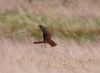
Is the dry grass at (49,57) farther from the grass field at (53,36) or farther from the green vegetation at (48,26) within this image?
the green vegetation at (48,26)

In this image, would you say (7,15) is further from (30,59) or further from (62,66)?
(62,66)

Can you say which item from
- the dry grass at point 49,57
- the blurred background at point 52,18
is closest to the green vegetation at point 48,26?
the blurred background at point 52,18

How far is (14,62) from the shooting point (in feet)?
14.7

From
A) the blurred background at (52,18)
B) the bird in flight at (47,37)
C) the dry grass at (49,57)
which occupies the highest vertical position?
the blurred background at (52,18)

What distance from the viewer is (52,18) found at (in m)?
4.93

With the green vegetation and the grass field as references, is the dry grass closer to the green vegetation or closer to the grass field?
the grass field

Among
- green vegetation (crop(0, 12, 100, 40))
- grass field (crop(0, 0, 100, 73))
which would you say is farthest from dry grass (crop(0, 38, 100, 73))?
green vegetation (crop(0, 12, 100, 40))

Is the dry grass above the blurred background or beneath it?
beneath

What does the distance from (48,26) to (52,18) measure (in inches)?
8.0

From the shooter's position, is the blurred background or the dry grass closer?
the dry grass

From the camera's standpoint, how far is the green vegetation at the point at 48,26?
15.6ft

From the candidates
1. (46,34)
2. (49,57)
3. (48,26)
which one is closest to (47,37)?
(46,34)

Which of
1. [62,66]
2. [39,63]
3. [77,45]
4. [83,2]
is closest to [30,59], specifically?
[39,63]

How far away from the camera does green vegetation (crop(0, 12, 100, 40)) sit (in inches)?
187
